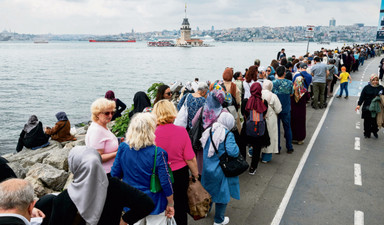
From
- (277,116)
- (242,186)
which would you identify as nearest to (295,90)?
(277,116)

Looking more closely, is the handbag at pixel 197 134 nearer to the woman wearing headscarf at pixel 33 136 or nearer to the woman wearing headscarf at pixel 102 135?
the woman wearing headscarf at pixel 102 135

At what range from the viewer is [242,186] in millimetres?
5629

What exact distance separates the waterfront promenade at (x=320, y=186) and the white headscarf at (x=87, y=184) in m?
2.55

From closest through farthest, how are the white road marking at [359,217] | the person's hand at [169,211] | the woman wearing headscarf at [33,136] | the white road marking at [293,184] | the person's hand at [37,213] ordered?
the person's hand at [37,213] < the person's hand at [169,211] < the white road marking at [359,217] < the white road marking at [293,184] < the woman wearing headscarf at [33,136]

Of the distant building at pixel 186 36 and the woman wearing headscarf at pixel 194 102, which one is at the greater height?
the distant building at pixel 186 36

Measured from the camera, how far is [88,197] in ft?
7.58

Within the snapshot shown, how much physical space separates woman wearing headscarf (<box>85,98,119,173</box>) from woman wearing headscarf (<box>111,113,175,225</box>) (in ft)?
1.53

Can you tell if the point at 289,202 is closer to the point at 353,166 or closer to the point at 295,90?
the point at 353,166

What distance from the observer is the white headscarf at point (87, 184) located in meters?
2.27

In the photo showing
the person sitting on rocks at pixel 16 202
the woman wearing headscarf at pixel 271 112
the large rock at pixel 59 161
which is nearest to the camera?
the person sitting on rocks at pixel 16 202

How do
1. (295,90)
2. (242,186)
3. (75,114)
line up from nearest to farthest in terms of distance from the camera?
(242,186), (295,90), (75,114)

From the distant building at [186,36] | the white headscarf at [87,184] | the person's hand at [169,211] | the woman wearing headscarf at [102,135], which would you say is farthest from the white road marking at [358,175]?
the distant building at [186,36]

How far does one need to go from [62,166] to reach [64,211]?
5240 millimetres

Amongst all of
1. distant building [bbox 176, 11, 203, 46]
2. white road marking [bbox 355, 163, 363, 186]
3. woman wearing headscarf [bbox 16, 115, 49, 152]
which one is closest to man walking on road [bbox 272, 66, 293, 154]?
white road marking [bbox 355, 163, 363, 186]
